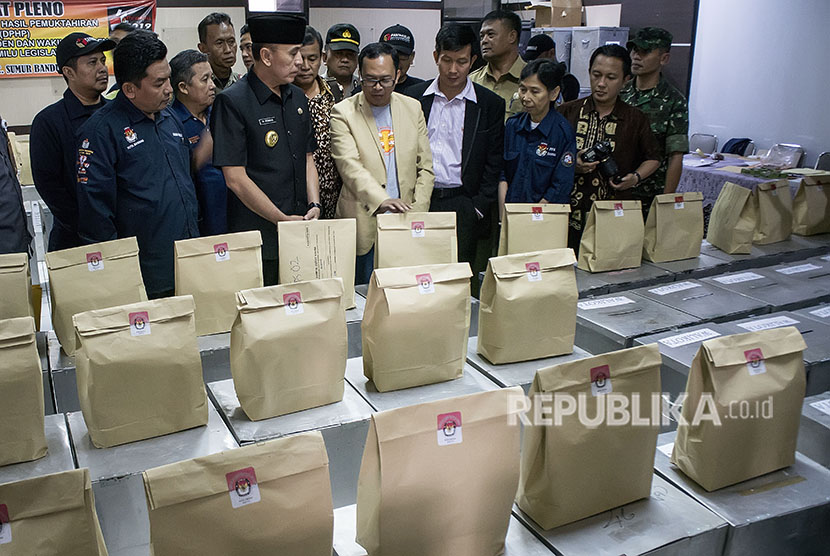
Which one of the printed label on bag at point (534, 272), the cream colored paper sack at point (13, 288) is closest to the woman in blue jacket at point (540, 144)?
the printed label on bag at point (534, 272)

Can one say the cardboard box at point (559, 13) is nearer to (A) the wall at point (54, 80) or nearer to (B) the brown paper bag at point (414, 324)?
(A) the wall at point (54, 80)

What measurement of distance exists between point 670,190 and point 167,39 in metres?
3.81

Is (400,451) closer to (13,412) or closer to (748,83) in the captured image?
(13,412)

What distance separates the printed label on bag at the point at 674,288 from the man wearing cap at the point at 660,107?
767 mm

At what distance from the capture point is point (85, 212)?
2.20 meters

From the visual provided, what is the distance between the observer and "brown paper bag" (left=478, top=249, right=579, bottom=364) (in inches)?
70.1

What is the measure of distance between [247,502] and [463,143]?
216cm

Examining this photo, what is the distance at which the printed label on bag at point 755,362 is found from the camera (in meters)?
1.44

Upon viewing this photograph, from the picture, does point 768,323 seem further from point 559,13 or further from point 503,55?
point 559,13

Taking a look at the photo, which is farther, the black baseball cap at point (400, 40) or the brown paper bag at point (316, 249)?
the black baseball cap at point (400, 40)

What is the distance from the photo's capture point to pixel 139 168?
2.25m

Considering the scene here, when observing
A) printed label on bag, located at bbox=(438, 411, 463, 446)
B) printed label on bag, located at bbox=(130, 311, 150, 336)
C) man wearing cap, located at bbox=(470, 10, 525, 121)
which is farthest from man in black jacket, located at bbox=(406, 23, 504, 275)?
printed label on bag, located at bbox=(438, 411, 463, 446)

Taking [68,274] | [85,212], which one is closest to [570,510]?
[68,274]

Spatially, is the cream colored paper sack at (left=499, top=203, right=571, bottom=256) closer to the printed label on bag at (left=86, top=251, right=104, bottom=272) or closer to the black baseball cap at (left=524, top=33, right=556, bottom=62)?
the printed label on bag at (left=86, top=251, right=104, bottom=272)
